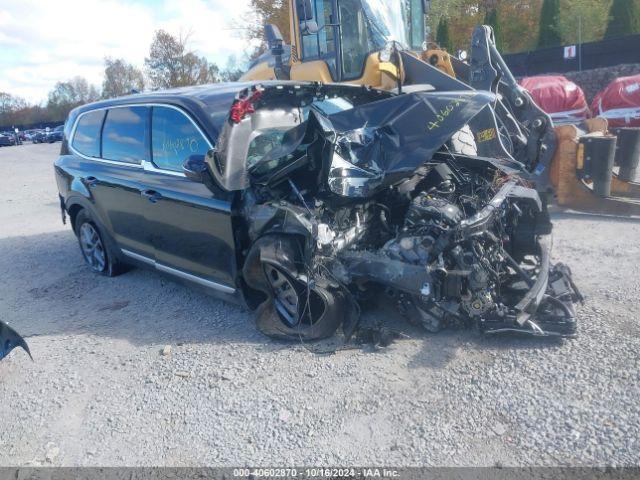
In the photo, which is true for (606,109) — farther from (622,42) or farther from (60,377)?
(60,377)

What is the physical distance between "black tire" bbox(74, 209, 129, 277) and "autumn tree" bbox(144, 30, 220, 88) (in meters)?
34.5

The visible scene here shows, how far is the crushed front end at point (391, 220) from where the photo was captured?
4.01 meters

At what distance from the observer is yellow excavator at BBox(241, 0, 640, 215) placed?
652 centimetres

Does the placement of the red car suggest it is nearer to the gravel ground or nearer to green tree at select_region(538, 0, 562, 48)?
the gravel ground

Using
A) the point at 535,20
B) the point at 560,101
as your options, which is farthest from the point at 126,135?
→ the point at 535,20

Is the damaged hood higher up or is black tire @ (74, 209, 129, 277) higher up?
the damaged hood

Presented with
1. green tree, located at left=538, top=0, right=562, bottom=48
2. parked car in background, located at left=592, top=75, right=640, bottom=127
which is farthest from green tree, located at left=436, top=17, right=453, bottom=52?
parked car in background, located at left=592, top=75, right=640, bottom=127

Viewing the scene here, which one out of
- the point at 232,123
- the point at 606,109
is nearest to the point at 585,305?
the point at 232,123

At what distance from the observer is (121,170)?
5.66 metres

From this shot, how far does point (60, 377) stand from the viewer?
4.24m

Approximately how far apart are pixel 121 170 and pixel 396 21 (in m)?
5.56

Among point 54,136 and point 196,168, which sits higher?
point 196,168

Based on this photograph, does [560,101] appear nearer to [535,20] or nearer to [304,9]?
[304,9]

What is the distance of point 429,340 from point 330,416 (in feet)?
3.70
